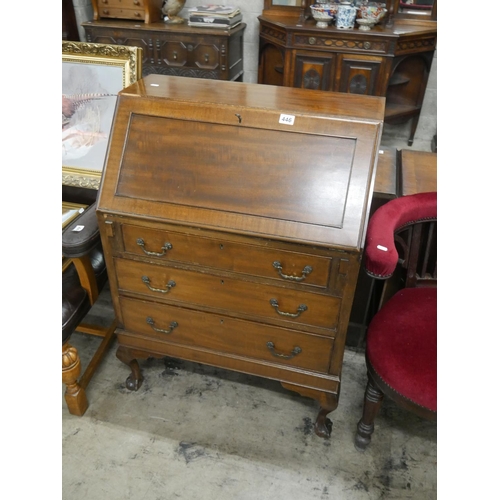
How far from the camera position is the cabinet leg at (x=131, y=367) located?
1.75m

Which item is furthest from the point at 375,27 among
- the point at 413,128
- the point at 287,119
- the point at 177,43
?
the point at 287,119

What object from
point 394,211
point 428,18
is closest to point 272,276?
point 394,211

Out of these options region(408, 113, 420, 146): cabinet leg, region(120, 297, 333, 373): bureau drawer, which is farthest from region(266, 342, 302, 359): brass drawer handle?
region(408, 113, 420, 146): cabinet leg

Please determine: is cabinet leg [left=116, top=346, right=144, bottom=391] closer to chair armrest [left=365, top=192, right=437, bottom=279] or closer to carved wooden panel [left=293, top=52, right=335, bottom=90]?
chair armrest [left=365, top=192, right=437, bottom=279]

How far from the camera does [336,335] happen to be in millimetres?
1420

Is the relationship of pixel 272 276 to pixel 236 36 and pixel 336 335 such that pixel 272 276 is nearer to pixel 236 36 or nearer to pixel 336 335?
pixel 336 335

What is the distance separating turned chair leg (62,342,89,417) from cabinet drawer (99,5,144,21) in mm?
2578

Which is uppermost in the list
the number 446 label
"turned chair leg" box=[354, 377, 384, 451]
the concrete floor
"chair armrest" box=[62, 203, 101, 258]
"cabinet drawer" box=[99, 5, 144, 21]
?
"cabinet drawer" box=[99, 5, 144, 21]

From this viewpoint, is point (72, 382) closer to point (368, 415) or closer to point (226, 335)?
point (226, 335)

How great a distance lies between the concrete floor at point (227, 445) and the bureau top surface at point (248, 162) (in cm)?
89

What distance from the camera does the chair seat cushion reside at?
1331 millimetres

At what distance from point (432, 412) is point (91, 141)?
179 centimetres

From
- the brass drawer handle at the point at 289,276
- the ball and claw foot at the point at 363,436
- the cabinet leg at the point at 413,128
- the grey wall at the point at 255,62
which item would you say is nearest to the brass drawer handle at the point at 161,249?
the brass drawer handle at the point at 289,276

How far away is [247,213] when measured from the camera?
1.29 m
